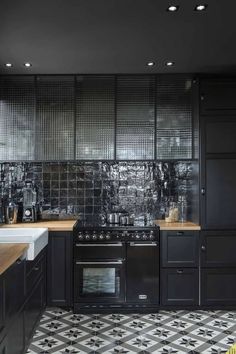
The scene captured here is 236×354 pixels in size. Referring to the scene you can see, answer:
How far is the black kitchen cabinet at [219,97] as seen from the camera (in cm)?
412

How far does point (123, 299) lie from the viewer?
4020mm

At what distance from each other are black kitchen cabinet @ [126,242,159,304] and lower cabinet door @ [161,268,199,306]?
0.31 ft

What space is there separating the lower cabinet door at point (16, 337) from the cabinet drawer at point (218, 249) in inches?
84.9

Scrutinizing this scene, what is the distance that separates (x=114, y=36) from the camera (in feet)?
10.4

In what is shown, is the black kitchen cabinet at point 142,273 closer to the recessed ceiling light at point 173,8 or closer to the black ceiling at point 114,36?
the black ceiling at point 114,36

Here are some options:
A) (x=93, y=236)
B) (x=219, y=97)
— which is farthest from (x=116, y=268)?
(x=219, y=97)

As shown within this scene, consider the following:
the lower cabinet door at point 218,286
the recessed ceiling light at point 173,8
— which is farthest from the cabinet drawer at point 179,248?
the recessed ceiling light at point 173,8

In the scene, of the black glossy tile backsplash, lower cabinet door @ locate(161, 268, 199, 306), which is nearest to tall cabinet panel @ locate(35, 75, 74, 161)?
the black glossy tile backsplash

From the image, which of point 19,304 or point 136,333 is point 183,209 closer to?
point 136,333

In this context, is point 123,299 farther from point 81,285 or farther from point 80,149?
point 80,149

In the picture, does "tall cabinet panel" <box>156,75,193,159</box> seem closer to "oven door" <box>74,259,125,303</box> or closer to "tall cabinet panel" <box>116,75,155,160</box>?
"tall cabinet panel" <box>116,75,155,160</box>

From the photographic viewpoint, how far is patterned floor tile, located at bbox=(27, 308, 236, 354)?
3137mm

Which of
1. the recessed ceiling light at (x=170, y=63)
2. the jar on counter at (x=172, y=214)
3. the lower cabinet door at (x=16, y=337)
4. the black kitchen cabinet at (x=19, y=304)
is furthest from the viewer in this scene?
the jar on counter at (x=172, y=214)

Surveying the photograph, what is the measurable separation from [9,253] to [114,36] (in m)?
2.02
